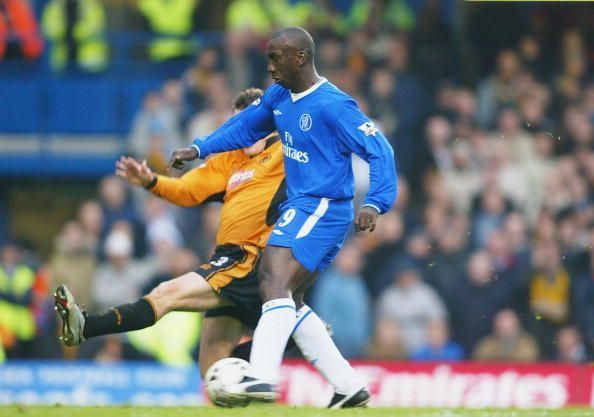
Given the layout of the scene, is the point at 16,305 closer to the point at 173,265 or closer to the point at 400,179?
the point at 173,265

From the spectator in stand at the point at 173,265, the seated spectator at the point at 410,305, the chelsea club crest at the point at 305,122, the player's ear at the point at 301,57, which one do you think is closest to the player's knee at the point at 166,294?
the chelsea club crest at the point at 305,122

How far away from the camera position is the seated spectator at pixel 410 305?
12.5 metres

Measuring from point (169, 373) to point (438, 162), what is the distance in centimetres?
356

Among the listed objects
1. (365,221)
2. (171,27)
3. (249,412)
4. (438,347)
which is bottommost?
(249,412)

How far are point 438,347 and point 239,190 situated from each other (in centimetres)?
474

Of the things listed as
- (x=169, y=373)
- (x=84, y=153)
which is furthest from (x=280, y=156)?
(x=84, y=153)

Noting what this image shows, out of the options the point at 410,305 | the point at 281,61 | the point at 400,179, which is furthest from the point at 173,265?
the point at 281,61

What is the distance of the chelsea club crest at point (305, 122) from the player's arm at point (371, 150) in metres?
0.11

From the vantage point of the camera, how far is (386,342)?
12.5 meters

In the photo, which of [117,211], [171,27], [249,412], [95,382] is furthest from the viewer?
[171,27]

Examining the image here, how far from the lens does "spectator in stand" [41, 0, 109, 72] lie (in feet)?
51.3

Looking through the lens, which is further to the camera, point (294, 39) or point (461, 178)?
point (461, 178)

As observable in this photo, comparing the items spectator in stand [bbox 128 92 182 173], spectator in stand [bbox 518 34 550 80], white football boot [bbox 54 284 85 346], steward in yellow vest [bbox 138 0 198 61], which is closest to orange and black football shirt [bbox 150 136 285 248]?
white football boot [bbox 54 284 85 346]

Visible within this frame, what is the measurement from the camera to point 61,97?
1583cm
